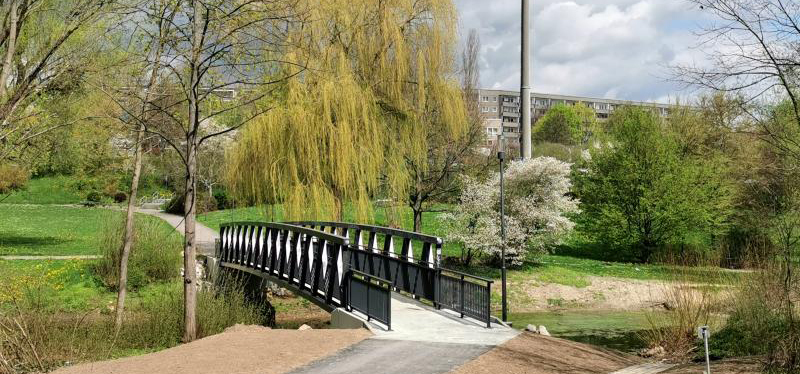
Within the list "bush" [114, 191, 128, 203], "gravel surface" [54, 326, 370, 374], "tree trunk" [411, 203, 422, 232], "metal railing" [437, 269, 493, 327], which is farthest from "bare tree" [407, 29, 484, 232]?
"bush" [114, 191, 128, 203]

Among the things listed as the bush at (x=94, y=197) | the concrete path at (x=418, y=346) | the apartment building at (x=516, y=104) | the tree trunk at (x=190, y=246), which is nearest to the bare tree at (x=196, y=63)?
the tree trunk at (x=190, y=246)

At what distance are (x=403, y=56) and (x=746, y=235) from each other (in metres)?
20.8

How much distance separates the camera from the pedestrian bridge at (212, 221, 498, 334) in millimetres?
A: 12883

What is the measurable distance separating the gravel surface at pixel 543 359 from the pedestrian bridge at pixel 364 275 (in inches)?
54.7

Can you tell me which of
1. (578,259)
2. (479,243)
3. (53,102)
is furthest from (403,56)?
(578,259)

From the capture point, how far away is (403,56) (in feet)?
75.7

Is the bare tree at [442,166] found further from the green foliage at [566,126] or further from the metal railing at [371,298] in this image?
the green foliage at [566,126]

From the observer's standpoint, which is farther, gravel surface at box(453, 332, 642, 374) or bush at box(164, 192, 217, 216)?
bush at box(164, 192, 217, 216)

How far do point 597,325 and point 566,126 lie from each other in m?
68.2

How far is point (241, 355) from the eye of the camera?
1018 cm

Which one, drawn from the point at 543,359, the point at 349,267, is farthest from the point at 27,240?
the point at 543,359

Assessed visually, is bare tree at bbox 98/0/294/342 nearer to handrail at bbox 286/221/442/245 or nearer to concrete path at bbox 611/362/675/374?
handrail at bbox 286/221/442/245

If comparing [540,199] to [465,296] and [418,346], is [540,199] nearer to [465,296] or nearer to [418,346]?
[465,296]

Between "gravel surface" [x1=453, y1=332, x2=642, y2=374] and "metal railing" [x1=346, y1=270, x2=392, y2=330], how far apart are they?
2.16m
